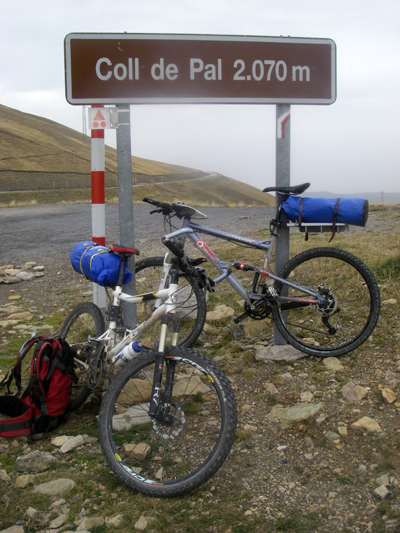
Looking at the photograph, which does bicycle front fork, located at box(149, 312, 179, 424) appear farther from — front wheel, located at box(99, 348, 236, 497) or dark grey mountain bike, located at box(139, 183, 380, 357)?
dark grey mountain bike, located at box(139, 183, 380, 357)

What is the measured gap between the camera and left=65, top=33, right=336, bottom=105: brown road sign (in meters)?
3.91

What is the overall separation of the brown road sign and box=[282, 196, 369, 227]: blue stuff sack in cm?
88

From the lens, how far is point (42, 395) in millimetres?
3303

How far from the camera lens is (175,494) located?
8.27 feet

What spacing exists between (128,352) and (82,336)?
1300 millimetres

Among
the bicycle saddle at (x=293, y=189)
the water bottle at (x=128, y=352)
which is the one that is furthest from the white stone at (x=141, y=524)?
the bicycle saddle at (x=293, y=189)

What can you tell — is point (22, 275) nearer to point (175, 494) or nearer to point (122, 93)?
point (122, 93)

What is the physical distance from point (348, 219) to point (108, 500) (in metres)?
2.69

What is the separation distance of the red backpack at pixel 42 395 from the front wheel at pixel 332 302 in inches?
70.5

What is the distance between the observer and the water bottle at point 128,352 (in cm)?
326

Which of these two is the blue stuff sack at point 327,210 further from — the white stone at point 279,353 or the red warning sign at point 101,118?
the red warning sign at point 101,118

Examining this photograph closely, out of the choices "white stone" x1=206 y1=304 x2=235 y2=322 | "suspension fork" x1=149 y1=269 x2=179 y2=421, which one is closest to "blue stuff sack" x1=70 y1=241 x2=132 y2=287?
"suspension fork" x1=149 y1=269 x2=179 y2=421

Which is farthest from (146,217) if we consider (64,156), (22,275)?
(64,156)

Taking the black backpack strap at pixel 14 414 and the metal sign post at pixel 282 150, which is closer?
the black backpack strap at pixel 14 414
